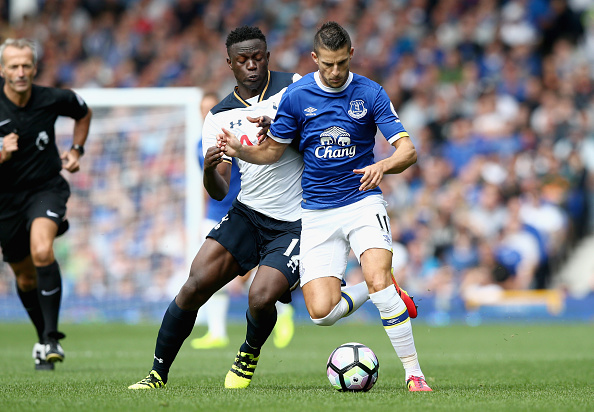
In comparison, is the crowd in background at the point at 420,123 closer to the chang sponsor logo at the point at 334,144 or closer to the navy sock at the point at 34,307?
the navy sock at the point at 34,307

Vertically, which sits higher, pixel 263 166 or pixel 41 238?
pixel 263 166

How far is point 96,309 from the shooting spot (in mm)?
16188

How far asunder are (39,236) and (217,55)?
514 inches

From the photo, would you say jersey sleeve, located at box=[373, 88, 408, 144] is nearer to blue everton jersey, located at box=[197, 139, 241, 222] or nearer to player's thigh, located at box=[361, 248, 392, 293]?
player's thigh, located at box=[361, 248, 392, 293]

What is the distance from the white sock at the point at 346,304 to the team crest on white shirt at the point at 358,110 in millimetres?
1303

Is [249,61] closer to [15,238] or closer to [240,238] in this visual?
[240,238]

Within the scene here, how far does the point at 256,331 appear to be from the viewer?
666 cm

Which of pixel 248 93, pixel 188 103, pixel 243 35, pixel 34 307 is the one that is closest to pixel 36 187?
pixel 34 307

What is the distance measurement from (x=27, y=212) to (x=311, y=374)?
10.00 ft

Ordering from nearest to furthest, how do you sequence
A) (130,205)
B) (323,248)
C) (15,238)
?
1. (323,248)
2. (15,238)
3. (130,205)

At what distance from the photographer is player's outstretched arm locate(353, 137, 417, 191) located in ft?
19.5

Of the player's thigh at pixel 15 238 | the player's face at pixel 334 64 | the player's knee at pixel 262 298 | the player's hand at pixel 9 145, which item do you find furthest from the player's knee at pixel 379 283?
the player's thigh at pixel 15 238

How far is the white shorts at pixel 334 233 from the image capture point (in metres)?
6.44

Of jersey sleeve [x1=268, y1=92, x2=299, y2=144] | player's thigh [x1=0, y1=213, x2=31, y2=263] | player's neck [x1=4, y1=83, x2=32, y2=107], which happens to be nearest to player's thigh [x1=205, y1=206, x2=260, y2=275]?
jersey sleeve [x1=268, y1=92, x2=299, y2=144]
